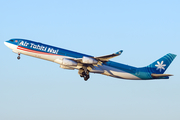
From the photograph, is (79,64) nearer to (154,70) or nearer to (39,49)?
(39,49)

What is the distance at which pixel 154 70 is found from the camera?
63156 millimetres

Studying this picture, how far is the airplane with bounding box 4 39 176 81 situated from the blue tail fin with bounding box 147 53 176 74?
0.56 m

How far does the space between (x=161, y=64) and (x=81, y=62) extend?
56.5ft

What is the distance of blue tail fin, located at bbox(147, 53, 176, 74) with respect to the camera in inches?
2491

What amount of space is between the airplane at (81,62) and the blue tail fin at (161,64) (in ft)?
1.82

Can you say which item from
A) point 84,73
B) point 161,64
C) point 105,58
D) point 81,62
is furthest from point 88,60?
point 161,64

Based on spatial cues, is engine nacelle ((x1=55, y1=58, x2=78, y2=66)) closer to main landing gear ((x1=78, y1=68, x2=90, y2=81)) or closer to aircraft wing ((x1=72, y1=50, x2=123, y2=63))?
aircraft wing ((x1=72, y1=50, x2=123, y2=63))

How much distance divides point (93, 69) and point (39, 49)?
10063 millimetres

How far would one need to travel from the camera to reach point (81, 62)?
55844 millimetres

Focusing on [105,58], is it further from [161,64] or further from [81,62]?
[161,64]

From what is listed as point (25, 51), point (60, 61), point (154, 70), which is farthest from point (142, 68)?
point (25, 51)

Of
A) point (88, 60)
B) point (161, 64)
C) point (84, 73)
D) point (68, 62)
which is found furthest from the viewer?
point (161, 64)

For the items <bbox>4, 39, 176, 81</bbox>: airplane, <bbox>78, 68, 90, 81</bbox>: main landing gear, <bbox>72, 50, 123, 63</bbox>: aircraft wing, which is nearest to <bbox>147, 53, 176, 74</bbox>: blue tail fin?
<bbox>4, 39, 176, 81</bbox>: airplane

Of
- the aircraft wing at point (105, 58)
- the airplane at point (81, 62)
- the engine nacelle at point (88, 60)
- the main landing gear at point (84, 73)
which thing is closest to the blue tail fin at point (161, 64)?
the airplane at point (81, 62)
